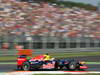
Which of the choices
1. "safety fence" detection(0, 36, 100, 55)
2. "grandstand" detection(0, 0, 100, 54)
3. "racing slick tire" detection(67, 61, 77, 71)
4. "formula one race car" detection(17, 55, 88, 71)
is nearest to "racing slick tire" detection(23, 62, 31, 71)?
"formula one race car" detection(17, 55, 88, 71)

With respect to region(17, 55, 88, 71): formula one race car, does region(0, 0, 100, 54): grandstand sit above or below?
above

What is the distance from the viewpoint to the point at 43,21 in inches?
1177

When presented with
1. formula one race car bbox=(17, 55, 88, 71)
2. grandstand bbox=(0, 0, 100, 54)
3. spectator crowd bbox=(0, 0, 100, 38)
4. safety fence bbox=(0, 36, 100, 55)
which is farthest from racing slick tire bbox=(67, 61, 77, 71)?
spectator crowd bbox=(0, 0, 100, 38)

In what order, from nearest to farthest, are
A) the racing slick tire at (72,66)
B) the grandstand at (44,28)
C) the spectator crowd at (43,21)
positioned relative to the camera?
the racing slick tire at (72,66)
the grandstand at (44,28)
the spectator crowd at (43,21)

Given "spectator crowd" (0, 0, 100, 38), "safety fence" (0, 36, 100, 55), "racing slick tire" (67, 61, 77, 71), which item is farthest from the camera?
"spectator crowd" (0, 0, 100, 38)

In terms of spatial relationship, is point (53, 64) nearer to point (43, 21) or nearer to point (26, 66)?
point (26, 66)

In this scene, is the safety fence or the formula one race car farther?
the safety fence

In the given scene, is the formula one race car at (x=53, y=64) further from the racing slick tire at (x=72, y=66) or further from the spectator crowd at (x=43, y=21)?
the spectator crowd at (x=43, y=21)

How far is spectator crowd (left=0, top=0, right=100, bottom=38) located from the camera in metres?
27.4

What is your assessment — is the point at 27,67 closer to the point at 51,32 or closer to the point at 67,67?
the point at 67,67

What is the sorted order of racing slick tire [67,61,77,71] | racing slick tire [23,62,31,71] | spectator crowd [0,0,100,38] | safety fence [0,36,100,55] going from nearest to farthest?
1. racing slick tire [67,61,77,71]
2. racing slick tire [23,62,31,71]
3. safety fence [0,36,100,55]
4. spectator crowd [0,0,100,38]

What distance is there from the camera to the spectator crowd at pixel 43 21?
90.0 ft

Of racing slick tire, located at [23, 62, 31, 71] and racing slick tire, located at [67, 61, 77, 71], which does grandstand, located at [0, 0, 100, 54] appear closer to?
racing slick tire, located at [23, 62, 31, 71]

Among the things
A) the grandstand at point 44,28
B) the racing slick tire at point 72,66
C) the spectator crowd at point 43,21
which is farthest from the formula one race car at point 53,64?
the spectator crowd at point 43,21
